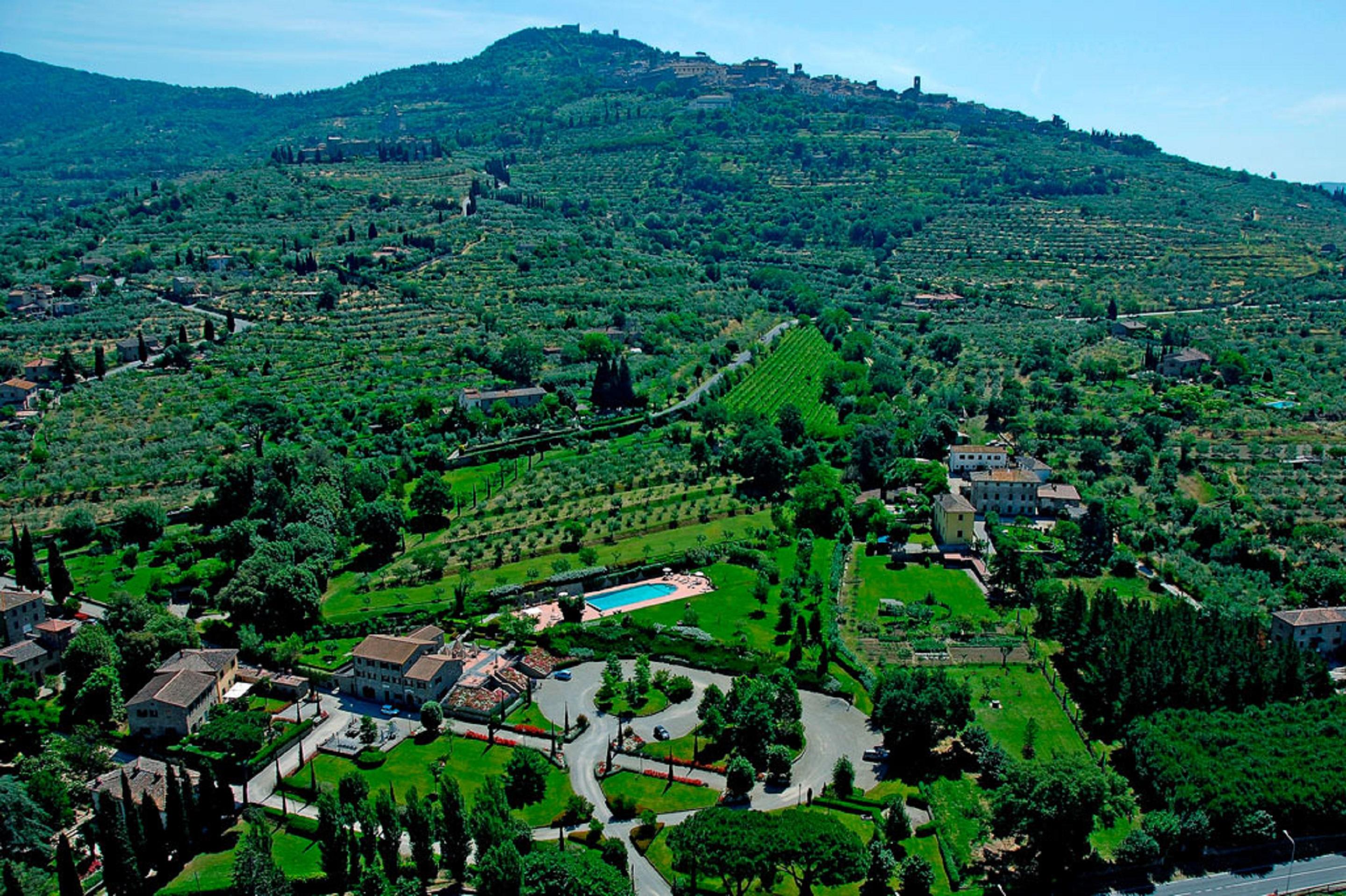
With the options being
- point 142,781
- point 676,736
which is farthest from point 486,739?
point 142,781

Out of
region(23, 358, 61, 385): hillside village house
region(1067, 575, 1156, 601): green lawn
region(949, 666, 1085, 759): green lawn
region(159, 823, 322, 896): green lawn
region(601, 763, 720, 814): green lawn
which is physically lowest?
region(159, 823, 322, 896): green lawn

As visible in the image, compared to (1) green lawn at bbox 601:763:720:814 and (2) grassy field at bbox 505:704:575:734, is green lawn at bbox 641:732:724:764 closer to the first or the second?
(1) green lawn at bbox 601:763:720:814

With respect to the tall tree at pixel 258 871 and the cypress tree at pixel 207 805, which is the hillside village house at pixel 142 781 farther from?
the tall tree at pixel 258 871

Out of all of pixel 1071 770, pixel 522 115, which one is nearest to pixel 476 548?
pixel 1071 770

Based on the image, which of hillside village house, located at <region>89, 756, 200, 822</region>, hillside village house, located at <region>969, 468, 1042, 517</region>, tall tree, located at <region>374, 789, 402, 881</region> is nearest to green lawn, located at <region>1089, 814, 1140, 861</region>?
tall tree, located at <region>374, 789, 402, 881</region>

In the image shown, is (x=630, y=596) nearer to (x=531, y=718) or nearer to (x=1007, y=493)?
(x=531, y=718)

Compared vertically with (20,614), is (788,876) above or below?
below
